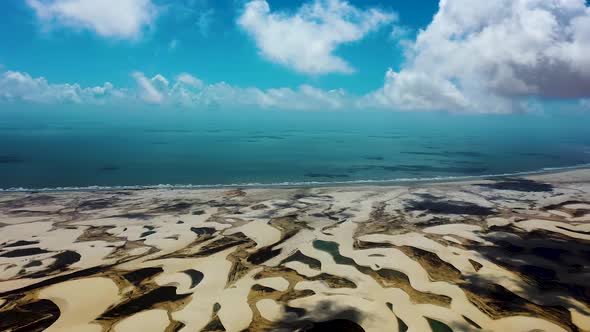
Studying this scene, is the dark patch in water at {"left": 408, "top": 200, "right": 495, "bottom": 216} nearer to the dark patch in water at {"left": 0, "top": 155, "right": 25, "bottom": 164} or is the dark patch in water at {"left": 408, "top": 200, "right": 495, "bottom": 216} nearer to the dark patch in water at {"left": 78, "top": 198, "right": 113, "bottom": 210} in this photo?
the dark patch in water at {"left": 78, "top": 198, "right": 113, "bottom": 210}

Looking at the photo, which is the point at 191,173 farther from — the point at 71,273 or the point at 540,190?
the point at 540,190

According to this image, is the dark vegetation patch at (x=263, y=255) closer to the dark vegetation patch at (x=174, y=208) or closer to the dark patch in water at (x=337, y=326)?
the dark patch in water at (x=337, y=326)

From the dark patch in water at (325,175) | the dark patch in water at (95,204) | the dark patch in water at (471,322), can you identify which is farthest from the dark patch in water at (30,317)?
the dark patch in water at (325,175)

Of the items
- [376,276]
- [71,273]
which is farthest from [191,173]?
[376,276]

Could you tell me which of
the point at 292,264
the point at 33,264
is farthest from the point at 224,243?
the point at 33,264

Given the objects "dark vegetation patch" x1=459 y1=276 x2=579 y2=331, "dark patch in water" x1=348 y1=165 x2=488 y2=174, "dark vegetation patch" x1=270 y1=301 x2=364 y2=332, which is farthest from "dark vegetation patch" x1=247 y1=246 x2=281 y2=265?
"dark patch in water" x1=348 y1=165 x2=488 y2=174

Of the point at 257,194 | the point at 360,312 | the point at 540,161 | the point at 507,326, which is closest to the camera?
the point at 507,326
